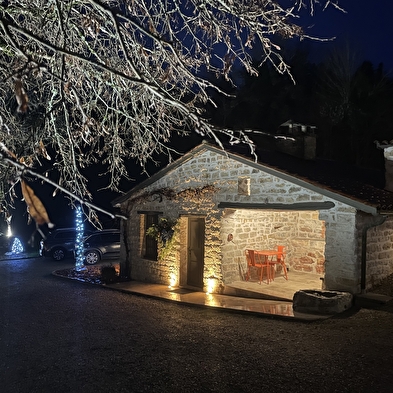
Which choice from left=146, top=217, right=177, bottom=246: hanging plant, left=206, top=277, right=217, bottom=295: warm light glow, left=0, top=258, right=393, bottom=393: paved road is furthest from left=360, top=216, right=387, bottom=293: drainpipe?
left=146, top=217, right=177, bottom=246: hanging plant

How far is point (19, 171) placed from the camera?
2.86 meters

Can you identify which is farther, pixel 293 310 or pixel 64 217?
pixel 64 217

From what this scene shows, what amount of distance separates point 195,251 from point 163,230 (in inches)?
46.0

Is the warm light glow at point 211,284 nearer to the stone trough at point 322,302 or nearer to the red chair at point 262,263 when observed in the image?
the red chair at point 262,263

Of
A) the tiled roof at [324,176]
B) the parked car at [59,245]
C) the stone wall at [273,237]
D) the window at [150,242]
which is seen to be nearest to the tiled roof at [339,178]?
the tiled roof at [324,176]

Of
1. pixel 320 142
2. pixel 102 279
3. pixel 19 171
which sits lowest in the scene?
pixel 102 279

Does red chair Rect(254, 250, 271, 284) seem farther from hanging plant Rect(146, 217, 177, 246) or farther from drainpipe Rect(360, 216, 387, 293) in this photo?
drainpipe Rect(360, 216, 387, 293)

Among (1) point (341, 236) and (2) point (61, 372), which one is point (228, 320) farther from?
(2) point (61, 372)

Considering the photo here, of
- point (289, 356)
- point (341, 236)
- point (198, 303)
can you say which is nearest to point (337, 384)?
point (289, 356)

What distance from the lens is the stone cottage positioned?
8.66 m

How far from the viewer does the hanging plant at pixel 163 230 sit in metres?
11.9

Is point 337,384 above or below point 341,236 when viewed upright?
below

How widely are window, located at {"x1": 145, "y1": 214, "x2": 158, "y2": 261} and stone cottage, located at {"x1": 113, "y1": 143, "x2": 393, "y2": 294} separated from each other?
1.3 inches

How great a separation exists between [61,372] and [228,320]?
366 cm
